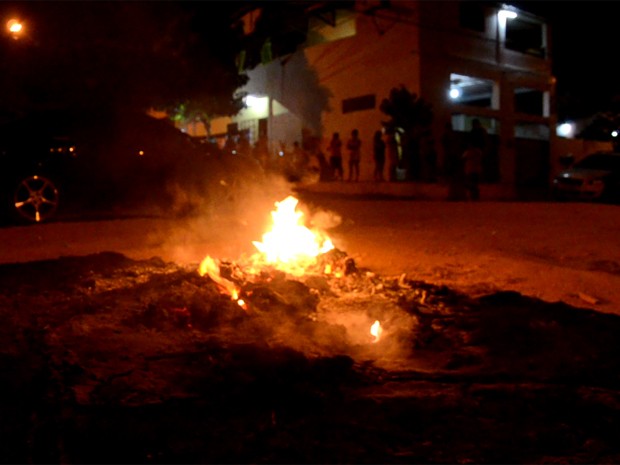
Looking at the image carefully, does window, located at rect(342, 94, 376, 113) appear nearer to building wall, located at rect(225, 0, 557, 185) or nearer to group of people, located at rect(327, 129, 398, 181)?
building wall, located at rect(225, 0, 557, 185)

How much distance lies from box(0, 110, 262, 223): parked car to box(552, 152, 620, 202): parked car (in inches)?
400

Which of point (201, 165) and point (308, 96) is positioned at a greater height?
point (308, 96)

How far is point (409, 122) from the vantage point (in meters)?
19.8

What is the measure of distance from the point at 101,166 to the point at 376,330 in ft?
19.5

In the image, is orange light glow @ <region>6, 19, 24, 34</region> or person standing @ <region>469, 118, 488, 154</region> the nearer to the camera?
orange light glow @ <region>6, 19, 24, 34</region>

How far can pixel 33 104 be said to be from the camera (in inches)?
542

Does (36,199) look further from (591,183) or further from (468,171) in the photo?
(591,183)

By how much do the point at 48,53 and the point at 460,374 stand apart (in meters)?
11.8

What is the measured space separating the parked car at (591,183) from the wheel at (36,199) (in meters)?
12.6

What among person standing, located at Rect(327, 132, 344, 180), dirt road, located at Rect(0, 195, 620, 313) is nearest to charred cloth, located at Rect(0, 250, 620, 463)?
dirt road, located at Rect(0, 195, 620, 313)

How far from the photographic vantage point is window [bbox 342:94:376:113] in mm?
22830

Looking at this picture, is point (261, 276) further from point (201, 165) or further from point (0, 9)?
point (0, 9)

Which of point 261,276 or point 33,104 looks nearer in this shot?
point 261,276

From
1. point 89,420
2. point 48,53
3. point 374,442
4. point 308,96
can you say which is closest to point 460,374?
point 374,442
